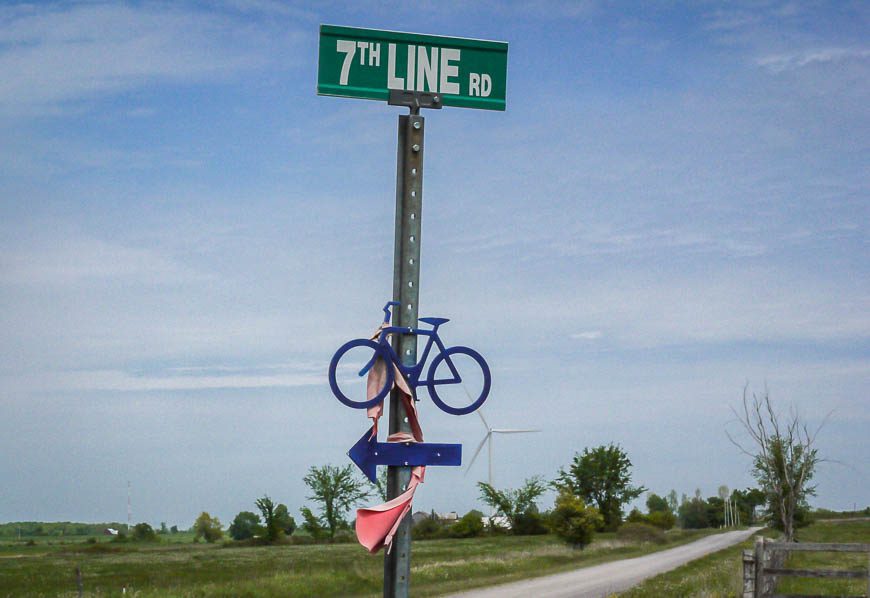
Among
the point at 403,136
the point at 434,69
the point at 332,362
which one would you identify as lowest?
the point at 332,362

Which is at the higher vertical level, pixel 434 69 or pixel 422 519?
pixel 434 69

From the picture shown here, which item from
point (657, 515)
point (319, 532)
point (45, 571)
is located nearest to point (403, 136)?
point (45, 571)

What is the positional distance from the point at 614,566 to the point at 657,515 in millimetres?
38699

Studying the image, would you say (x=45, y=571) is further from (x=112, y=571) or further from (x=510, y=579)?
(x=510, y=579)

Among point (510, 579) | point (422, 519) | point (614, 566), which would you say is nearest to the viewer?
point (510, 579)

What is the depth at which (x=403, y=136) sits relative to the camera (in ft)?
16.4

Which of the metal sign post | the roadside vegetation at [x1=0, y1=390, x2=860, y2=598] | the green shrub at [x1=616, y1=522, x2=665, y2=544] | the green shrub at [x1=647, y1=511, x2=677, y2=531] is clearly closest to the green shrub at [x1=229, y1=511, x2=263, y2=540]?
the roadside vegetation at [x1=0, y1=390, x2=860, y2=598]

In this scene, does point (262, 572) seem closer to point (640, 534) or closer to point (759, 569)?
point (759, 569)

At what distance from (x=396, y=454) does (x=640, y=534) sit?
155ft

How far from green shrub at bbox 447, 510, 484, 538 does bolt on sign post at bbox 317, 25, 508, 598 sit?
51.9m

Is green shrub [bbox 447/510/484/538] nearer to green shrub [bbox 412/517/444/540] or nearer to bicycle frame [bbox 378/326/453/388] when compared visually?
green shrub [bbox 412/517/444/540]

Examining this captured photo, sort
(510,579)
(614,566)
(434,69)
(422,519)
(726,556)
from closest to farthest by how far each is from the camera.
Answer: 1. (434,69)
2. (510,579)
3. (614,566)
4. (726,556)
5. (422,519)

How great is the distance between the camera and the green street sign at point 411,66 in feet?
16.4

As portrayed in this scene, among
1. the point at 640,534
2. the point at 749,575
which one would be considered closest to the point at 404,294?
the point at 749,575
